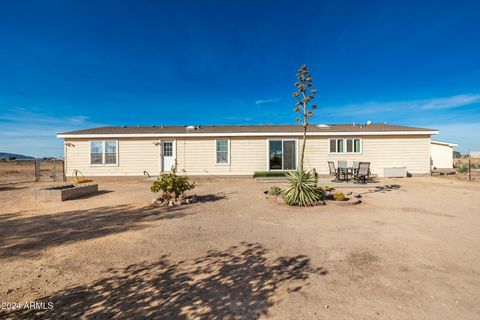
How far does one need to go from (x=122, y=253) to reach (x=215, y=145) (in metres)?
11.9

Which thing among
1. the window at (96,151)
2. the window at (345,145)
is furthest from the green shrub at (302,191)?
the window at (96,151)

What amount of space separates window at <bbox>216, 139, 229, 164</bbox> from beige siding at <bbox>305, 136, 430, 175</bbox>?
18.0 feet

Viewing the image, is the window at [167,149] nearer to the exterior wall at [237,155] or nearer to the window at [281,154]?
the exterior wall at [237,155]

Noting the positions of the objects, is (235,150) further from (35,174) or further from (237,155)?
(35,174)

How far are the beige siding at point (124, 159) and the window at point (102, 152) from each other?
277 millimetres

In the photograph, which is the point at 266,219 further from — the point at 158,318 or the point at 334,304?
the point at 158,318

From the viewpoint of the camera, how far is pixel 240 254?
3.98 metres

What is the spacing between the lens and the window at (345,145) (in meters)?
15.5

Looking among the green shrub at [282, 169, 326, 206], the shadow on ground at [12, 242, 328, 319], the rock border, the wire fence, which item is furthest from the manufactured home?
the shadow on ground at [12, 242, 328, 319]

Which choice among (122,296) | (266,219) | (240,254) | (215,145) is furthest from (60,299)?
(215,145)

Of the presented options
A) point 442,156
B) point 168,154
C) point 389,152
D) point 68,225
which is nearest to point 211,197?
point 68,225

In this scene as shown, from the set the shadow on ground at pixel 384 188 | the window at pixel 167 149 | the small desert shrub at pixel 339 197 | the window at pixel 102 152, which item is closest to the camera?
the small desert shrub at pixel 339 197

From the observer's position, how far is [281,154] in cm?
1566

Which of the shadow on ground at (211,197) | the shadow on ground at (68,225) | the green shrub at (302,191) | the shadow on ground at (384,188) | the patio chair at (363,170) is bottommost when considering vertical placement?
the shadow on ground at (68,225)
